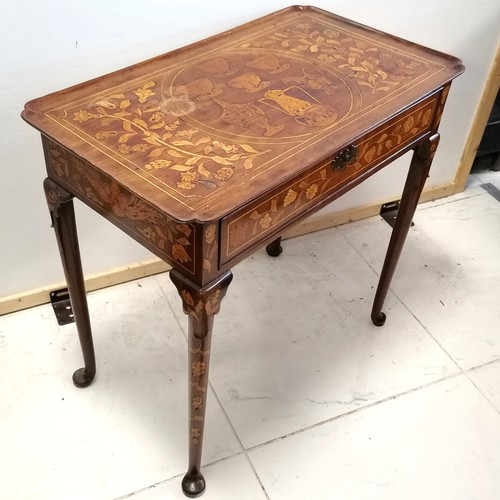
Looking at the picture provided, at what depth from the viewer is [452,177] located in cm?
242

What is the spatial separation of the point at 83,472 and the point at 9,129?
800 millimetres

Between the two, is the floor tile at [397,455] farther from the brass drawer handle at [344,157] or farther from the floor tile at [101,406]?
the brass drawer handle at [344,157]

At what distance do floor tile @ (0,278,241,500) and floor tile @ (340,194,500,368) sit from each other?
0.68m

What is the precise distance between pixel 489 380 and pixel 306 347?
0.50m

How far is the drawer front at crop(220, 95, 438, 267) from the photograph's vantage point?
1.09 metres

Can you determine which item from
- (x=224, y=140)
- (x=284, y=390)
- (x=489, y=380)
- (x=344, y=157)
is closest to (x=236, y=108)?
(x=224, y=140)

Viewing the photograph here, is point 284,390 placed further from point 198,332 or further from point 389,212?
point 389,212

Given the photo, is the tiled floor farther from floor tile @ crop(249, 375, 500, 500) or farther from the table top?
the table top

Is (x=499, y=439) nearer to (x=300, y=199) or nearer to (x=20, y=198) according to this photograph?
(x=300, y=199)

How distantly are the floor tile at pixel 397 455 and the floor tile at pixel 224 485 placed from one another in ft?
0.09

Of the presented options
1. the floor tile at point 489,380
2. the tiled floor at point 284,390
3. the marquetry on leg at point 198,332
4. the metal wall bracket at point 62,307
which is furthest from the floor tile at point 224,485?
the floor tile at point 489,380

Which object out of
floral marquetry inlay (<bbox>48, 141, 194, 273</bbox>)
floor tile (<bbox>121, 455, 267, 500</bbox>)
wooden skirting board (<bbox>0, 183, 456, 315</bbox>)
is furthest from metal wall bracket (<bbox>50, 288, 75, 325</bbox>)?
floral marquetry inlay (<bbox>48, 141, 194, 273</bbox>)

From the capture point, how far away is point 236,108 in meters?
1.26

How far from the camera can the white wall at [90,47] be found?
144 cm
